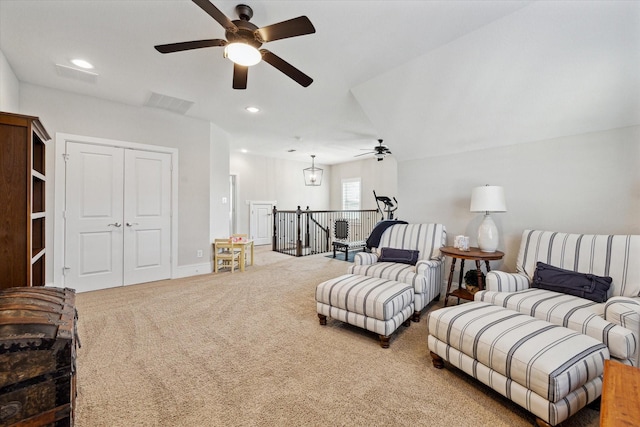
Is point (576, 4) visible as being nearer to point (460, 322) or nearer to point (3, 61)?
point (460, 322)

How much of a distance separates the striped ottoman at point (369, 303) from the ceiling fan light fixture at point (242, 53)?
2.12 metres

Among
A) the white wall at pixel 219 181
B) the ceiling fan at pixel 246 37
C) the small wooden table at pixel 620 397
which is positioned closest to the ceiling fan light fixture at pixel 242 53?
the ceiling fan at pixel 246 37

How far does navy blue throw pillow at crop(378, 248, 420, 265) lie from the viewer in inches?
128

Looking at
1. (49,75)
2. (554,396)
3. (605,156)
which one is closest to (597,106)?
(605,156)

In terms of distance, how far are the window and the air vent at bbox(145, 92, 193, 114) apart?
582 centimetres

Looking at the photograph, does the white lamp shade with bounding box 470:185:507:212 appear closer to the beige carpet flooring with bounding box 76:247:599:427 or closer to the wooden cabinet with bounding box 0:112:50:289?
the beige carpet flooring with bounding box 76:247:599:427

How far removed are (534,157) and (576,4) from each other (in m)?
1.47

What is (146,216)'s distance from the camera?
4238 mm

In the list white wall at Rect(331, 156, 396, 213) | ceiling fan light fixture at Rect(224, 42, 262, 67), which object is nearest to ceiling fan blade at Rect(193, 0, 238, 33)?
ceiling fan light fixture at Rect(224, 42, 262, 67)

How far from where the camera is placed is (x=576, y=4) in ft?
6.64

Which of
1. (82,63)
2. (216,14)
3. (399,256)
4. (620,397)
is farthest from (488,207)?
(82,63)

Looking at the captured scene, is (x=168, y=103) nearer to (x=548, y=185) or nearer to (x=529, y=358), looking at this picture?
(x=529, y=358)

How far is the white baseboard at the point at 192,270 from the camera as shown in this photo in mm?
4531

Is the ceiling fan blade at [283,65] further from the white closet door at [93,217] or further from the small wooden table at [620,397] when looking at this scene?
the white closet door at [93,217]
